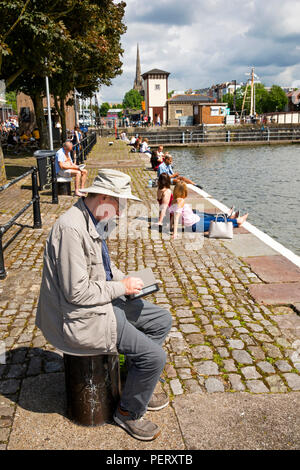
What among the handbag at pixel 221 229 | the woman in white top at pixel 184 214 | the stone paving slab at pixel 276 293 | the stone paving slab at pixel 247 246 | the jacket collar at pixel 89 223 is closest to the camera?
the jacket collar at pixel 89 223

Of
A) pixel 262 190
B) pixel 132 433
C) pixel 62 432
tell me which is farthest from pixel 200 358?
pixel 262 190

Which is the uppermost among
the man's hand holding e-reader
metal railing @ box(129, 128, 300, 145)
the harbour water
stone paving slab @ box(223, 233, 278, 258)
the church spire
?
the church spire

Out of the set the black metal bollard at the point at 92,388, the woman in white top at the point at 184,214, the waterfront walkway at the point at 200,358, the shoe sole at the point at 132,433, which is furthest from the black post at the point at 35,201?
the shoe sole at the point at 132,433

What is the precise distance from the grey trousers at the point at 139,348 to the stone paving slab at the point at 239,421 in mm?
413

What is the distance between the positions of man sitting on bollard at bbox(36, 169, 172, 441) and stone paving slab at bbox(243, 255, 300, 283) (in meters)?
3.38

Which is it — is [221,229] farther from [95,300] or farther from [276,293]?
[95,300]

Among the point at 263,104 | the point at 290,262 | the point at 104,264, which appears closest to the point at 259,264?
the point at 290,262

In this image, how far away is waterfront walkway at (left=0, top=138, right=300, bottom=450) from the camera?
9.70 feet

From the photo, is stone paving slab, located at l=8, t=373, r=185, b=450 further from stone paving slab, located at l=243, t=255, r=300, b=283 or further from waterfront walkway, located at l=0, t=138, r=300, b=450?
stone paving slab, located at l=243, t=255, r=300, b=283

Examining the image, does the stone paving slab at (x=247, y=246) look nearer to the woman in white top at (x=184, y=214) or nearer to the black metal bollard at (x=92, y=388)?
the woman in white top at (x=184, y=214)

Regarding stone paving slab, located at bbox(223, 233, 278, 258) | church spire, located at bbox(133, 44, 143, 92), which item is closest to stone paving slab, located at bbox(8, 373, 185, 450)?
stone paving slab, located at bbox(223, 233, 278, 258)

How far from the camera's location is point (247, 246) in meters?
7.42

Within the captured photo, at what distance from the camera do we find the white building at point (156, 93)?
89.4 m

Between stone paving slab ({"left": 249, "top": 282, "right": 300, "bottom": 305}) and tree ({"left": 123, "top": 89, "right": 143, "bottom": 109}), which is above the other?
tree ({"left": 123, "top": 89, "right": 143, "bottom": 109})
